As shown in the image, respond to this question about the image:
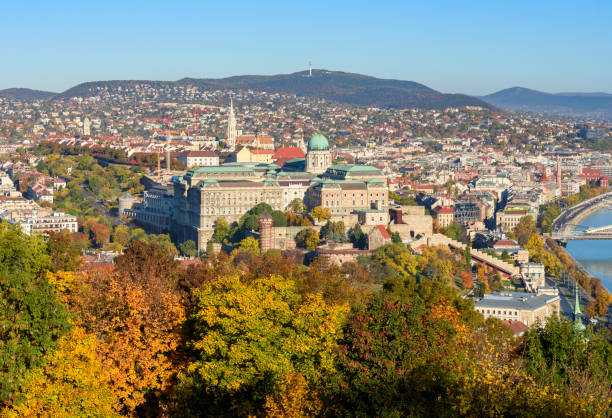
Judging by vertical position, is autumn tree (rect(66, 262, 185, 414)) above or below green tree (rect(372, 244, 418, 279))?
above

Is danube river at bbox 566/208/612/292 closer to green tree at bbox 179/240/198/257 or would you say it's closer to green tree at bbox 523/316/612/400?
green tree at bbox 179/240/198/257

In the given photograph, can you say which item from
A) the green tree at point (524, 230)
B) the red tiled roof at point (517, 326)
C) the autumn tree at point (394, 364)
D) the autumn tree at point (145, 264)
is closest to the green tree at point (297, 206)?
the green tree at point (524, 230)

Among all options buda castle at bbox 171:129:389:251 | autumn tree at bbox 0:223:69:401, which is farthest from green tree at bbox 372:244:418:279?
autumn tree at bbox 0:223:69:401

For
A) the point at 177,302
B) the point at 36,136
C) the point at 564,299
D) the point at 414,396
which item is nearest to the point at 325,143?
the point at 564,299

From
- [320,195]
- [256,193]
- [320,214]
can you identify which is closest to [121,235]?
[256,193]

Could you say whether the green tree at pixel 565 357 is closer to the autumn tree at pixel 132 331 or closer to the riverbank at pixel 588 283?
the autumn tree at pixel 132 331

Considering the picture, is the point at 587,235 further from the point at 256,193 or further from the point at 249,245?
the point at 249,245
